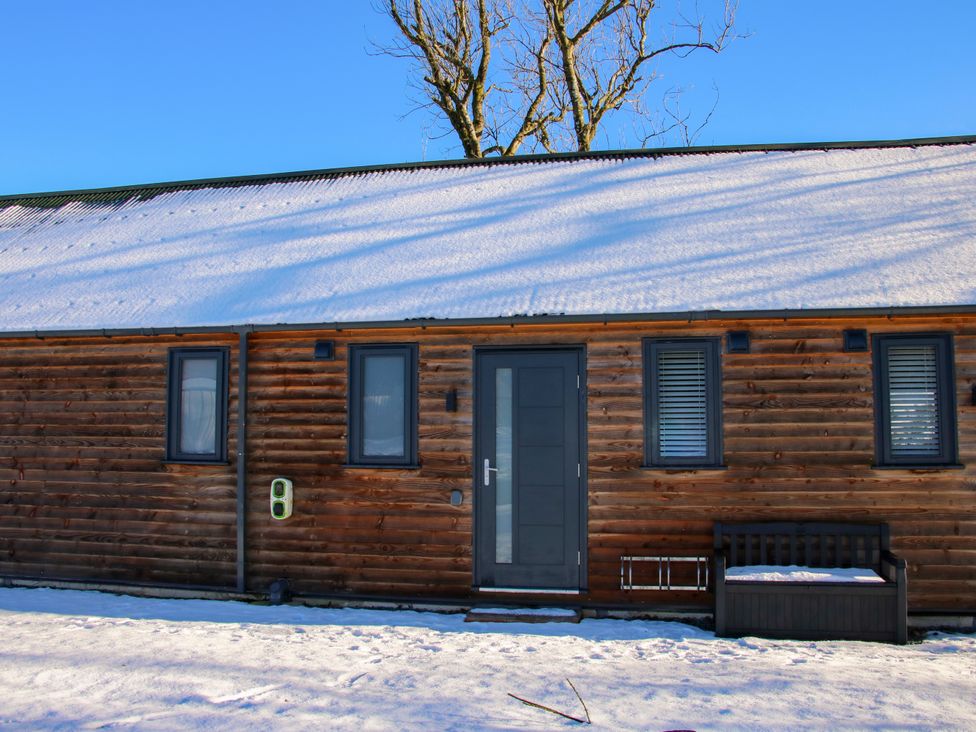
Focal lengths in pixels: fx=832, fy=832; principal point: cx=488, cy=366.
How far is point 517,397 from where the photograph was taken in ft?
25.3

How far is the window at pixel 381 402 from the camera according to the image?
25.9 ft

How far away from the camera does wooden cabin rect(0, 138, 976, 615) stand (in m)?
7.25

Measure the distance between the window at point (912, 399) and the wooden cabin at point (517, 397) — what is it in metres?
0.02

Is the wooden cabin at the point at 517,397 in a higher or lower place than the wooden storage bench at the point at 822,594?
higher

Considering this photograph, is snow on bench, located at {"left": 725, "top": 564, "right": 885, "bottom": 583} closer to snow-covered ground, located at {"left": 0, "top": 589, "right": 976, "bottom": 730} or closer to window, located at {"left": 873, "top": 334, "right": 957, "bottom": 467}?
snow-covered ground, located at {"left": 0, "top": 589, "right": 976, "bottom": 730}

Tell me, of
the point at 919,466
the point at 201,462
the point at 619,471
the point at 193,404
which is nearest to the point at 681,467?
the point at 619,471

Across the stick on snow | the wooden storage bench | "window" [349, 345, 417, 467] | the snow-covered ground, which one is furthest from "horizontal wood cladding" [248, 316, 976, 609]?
the stick on snow

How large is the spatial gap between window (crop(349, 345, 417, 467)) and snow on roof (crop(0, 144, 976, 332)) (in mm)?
Result: 455

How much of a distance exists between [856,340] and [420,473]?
13.4 ft

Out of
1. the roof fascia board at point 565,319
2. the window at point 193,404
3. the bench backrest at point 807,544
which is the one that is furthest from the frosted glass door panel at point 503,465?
the window at point 193,404

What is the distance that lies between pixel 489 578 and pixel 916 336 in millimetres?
4327

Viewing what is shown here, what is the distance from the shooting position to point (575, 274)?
799 centimetres

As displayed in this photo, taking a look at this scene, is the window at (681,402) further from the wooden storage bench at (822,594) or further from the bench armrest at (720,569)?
the bench armrest at (720,569)

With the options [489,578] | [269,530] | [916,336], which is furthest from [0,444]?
[916,336]
